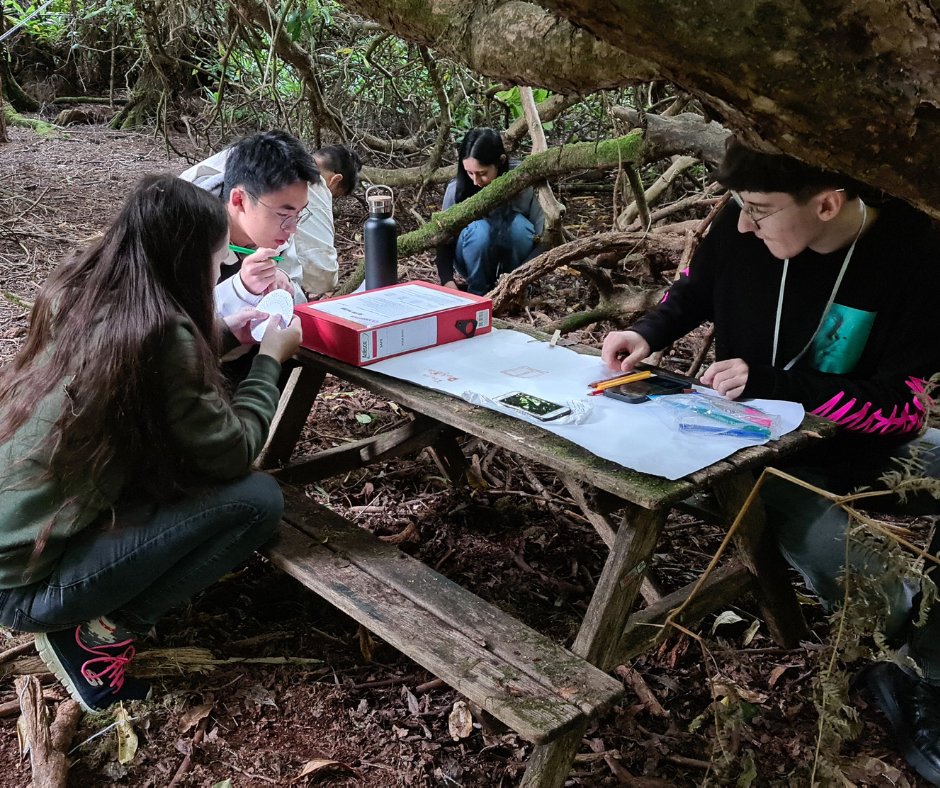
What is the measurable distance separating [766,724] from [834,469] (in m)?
0.65

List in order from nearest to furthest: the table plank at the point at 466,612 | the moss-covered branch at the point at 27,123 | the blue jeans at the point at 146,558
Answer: the table plank at the point at 466,612
the blue jeans at the point at 146,558
the moss-covered branch at the point at 27,123

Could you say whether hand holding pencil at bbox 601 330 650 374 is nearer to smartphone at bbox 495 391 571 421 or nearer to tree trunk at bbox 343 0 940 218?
smartphone at bbox 495 391 571 421

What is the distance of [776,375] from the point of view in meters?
1.99

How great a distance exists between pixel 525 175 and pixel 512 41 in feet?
8.96

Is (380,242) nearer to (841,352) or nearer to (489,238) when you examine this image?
(841,352)

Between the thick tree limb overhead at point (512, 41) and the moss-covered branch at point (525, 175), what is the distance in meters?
2.20

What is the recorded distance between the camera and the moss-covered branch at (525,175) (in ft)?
13.4

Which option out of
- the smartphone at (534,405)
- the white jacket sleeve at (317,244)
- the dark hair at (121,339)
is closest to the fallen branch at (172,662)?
the dark hair at (121,339)

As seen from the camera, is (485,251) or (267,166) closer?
(267,166)

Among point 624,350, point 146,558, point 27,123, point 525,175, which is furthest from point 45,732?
point 27,123

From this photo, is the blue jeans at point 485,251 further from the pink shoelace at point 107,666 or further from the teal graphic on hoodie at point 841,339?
the pink shoelace at point 107,666

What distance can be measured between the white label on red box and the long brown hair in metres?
0.42

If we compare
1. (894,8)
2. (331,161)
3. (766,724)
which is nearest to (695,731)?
(766,724)

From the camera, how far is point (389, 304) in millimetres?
2432
